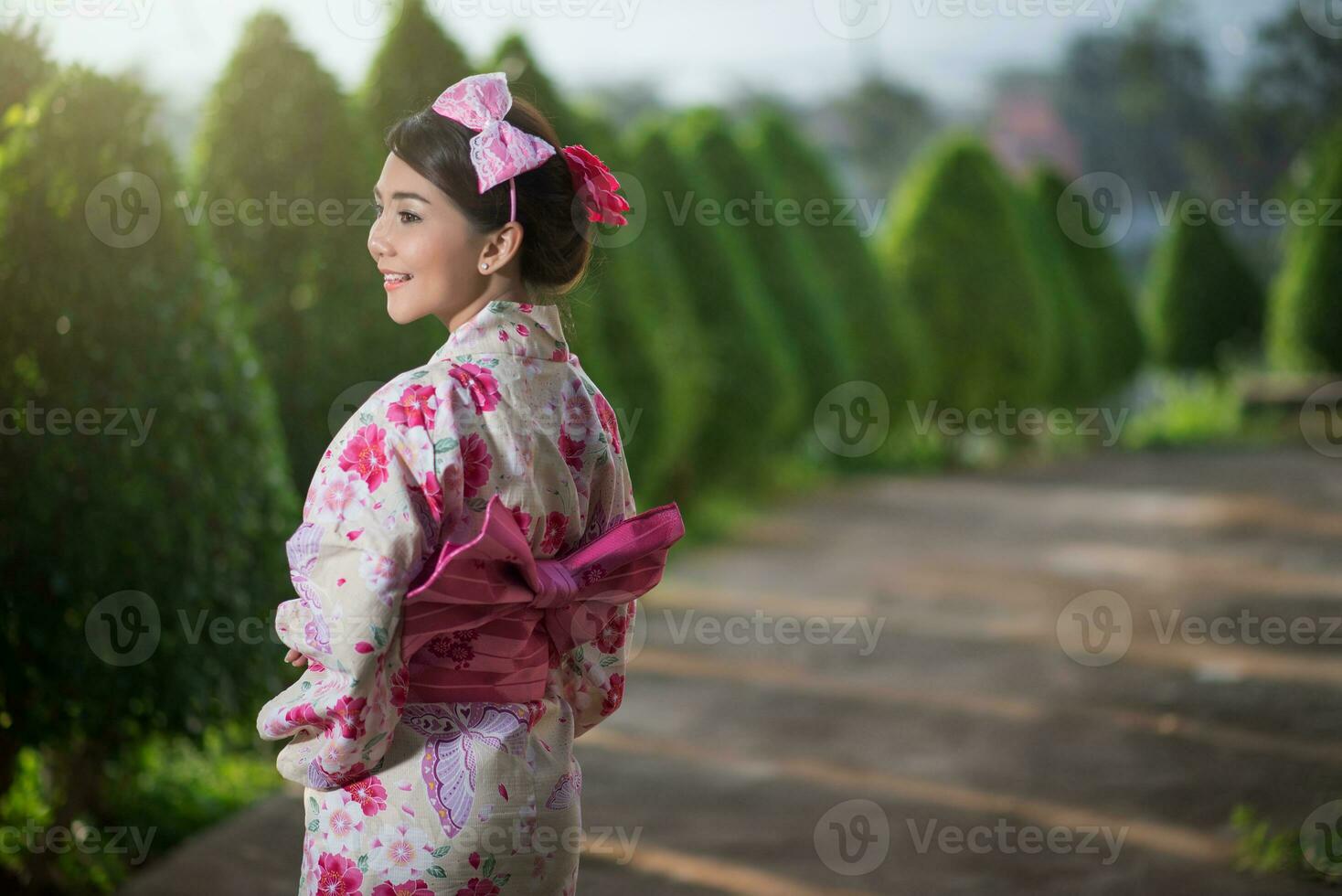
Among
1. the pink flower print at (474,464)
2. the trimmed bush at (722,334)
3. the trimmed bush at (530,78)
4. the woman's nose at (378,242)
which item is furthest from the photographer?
the trimmed bush at (722,334)

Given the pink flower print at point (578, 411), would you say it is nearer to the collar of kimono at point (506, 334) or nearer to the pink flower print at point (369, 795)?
the collar of kimono at point (506, 334)

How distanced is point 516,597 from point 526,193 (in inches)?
23.2

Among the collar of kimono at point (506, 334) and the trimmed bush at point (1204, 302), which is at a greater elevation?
the collar of kimono at point (506, 334)

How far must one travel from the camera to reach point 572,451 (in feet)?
6.66

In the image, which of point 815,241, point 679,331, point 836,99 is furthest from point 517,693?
point 836,99

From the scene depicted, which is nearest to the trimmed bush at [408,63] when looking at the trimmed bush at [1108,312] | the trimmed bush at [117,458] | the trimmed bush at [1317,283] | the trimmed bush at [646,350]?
the trimmed bush at [646,350]

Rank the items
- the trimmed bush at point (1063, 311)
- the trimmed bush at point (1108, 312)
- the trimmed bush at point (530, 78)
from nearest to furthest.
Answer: the trimmed bush at point (530, 78), the trimmed bush at point (1063, 311), the trimmed bush at point (1108, 312)

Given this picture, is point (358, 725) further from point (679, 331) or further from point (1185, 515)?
point (1185, 515)

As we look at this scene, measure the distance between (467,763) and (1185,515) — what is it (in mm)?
8996

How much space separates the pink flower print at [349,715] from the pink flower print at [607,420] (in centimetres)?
57

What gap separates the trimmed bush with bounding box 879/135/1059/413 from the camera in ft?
43.5

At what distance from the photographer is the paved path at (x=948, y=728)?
3.97m

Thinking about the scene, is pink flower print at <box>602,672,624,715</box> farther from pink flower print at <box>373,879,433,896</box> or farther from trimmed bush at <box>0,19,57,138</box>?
trimmed bush at <box>0,19,57,138</box>

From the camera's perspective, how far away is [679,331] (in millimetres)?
9172
